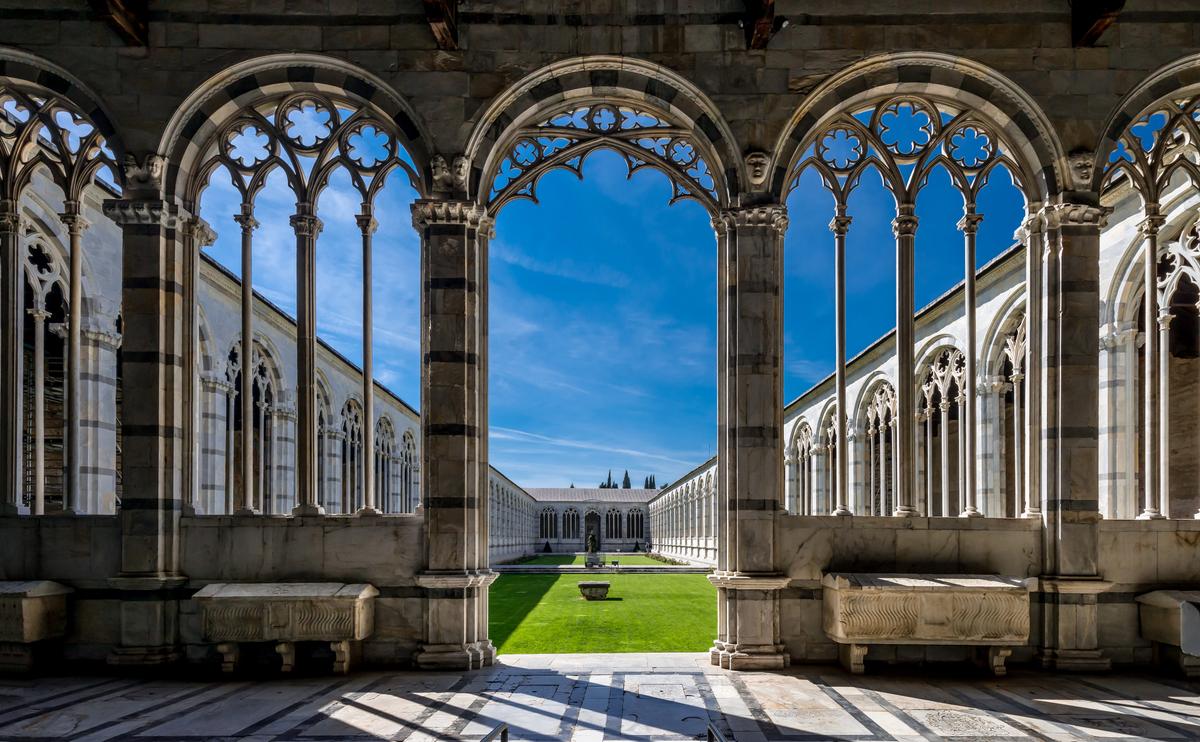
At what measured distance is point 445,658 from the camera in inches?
373

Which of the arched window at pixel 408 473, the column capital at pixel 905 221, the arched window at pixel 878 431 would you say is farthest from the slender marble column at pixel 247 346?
the arched window at pixel 408 473

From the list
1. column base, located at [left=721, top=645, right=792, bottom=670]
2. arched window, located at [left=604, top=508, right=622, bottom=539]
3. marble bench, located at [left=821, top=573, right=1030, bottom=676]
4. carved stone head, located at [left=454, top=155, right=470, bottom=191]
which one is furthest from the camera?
arched window, located at [left=604, top=508, right=622, bottom=539]

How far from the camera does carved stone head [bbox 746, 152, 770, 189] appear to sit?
983cm

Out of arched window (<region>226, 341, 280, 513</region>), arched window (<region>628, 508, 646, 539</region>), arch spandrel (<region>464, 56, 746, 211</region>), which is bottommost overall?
arched window (<region>628, 508, 646, 539</region>)

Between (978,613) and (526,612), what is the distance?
9909 millimetres

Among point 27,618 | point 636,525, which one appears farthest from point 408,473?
point 636,525

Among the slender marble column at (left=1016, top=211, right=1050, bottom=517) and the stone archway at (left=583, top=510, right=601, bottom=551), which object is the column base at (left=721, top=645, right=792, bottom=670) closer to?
the slender marble column at (left=1016, top=211, right=1050, bottom=517)

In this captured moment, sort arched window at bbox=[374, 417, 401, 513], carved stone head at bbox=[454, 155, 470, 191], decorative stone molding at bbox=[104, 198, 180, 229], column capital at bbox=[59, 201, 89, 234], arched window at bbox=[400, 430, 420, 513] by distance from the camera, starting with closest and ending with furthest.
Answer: decorative stone molding at bbox=[104, 198, 180, 229], carved stone head at bbox=[454, 155, 470, 191], column capital at bbox=[59, 201, 89, 234], arched window at bbox=[374, 417, 401, 513], arched window at bbox=[400, 430, 420, 513]

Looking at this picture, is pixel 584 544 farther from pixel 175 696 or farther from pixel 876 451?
pixel 175 696

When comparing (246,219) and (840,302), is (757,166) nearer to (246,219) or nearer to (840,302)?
(840,302)

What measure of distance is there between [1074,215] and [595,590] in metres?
13.7

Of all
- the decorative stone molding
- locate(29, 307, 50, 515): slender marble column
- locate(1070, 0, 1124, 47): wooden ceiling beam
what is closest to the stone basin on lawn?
locate(29, 307, 50, 515): slender marble column

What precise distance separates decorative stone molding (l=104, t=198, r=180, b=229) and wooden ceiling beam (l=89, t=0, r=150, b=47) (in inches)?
78.6

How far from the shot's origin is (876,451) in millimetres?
32375
